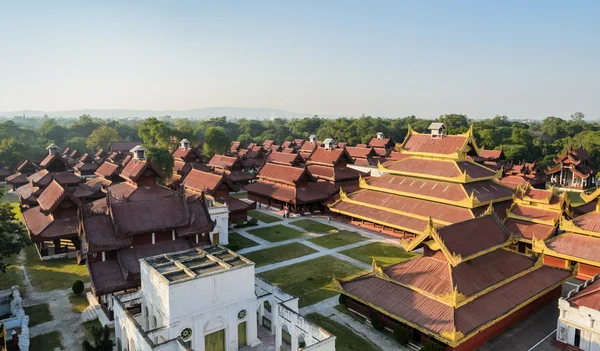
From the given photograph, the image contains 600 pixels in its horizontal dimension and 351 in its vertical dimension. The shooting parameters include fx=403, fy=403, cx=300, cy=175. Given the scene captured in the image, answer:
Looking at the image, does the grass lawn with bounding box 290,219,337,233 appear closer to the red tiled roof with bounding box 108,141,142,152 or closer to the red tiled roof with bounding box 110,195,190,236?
the red tiled roof with bounding box 110,195,190,236

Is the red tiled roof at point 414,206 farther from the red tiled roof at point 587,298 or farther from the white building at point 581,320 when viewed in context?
the white building at point 581,320

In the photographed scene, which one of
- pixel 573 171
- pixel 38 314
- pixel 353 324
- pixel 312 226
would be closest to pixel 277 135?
pixel 573 171

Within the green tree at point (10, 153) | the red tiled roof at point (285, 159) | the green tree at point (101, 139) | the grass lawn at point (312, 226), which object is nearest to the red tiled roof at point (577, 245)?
the grass lawn at point (312, 226)

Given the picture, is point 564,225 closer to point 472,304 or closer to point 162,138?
point 472,304

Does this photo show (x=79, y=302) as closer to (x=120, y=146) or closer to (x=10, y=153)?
(x=10, y=153)

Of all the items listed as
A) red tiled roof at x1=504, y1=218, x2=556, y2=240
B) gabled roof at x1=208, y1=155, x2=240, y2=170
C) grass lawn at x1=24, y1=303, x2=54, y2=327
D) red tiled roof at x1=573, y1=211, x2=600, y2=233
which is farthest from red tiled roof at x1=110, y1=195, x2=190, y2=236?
gabled roof at x1=208, y1=155, x2=240, y2=170

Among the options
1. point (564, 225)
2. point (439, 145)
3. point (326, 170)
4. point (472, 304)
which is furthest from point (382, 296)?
point (326, 170)
